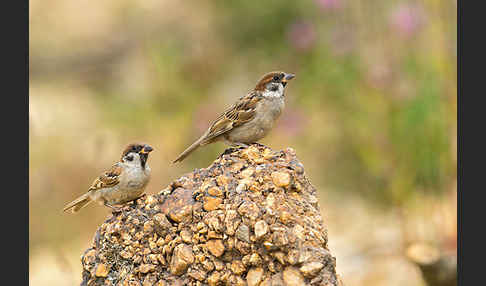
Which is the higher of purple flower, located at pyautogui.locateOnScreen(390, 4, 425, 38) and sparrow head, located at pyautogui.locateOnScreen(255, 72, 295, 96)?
purple flower, located at pyautogui.locateOnScreen(390, 4, 425, 38)

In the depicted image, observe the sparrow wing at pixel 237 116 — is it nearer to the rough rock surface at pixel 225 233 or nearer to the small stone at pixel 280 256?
the rough rock surface at pixel 225 233

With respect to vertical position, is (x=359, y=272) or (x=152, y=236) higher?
(x=359, y=272)

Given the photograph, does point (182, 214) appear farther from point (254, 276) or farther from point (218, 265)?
point (254, 276)

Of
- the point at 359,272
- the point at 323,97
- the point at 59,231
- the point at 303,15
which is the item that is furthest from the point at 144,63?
the point at 359,272

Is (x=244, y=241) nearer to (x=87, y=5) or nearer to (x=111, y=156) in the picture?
(x=111, y=156)

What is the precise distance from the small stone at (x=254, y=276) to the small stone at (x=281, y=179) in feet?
1.89

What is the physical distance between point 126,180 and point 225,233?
119 cm

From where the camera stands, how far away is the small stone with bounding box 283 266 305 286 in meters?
3.57

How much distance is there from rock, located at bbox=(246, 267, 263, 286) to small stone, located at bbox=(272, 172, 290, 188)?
577 millimetres

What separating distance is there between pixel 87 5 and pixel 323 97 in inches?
239

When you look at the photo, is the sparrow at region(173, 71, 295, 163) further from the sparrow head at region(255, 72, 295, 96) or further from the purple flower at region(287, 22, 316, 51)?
the purple flower at region(287, 22, 316, 51)

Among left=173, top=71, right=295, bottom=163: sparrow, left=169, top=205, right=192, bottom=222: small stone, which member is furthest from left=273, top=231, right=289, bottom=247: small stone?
left=173, top=71, right=295, bottom=163: sparrow

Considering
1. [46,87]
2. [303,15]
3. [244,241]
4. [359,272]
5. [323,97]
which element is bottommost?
[244,241]

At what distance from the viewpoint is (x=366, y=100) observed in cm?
847
